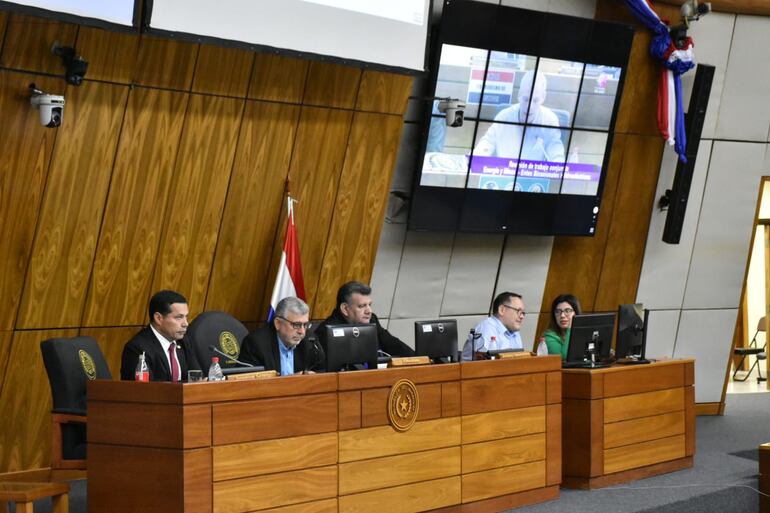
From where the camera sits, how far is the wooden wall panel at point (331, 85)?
806cm

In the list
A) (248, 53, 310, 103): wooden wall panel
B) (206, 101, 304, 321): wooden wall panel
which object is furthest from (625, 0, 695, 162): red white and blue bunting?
(206, 101, 304, 321): wooden wall panel

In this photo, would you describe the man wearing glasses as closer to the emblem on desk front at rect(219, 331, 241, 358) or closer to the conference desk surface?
the conference desk surface

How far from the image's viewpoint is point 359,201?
868 centimetres

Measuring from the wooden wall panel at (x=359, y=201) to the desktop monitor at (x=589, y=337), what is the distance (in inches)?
79.1

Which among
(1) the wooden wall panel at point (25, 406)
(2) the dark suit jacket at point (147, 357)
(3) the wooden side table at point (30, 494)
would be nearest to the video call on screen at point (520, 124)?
(1) the wooden wall panel at point (25, 406)

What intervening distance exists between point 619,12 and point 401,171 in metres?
2.51

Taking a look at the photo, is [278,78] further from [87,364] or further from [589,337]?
[87,364]

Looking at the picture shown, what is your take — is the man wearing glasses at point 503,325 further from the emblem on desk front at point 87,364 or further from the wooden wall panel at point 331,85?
the emblem on desk front at point 87,364

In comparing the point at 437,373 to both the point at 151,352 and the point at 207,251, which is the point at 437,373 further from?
the point at 207,251

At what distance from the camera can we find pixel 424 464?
6094 millimetres

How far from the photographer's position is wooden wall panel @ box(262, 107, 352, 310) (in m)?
8.17

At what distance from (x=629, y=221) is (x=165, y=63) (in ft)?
16.1

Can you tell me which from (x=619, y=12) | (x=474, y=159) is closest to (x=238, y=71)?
(x=474, y=159)

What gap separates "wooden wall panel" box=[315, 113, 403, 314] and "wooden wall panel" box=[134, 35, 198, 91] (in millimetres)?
1533
